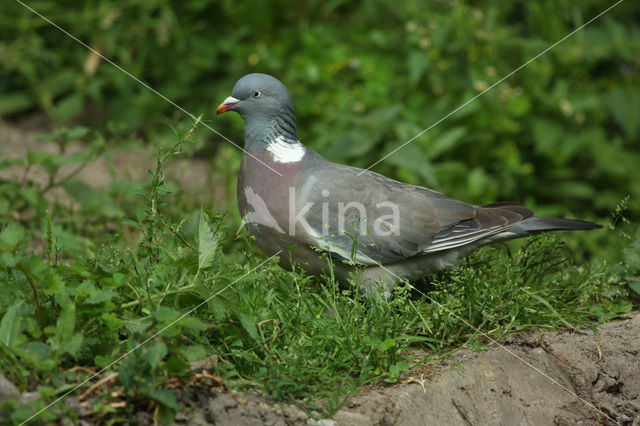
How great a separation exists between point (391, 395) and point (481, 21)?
165 inches

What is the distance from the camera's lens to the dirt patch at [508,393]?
2.46 meters

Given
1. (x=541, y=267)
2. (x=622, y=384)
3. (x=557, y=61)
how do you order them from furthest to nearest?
1. (x=557, y=61)
2. (x=541, y=267)
3. (x=622, y=384)

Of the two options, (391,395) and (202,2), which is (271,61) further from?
(391,395)

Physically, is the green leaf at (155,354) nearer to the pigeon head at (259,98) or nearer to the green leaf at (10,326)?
the green leaf at (10,326)

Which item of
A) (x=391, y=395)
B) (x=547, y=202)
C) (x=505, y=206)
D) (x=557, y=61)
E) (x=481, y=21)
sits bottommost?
(x=547, y=202)

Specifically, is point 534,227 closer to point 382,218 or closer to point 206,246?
point 382,218

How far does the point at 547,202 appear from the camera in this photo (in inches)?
246

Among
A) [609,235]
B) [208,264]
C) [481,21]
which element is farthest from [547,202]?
[208,264]

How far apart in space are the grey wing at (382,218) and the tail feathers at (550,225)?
0.04 m

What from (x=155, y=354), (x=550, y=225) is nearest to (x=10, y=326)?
(x=155, y=354)

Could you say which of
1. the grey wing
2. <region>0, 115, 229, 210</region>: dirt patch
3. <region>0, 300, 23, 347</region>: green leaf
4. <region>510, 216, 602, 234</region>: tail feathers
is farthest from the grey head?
<region>0, 115, 229, 210</region>: dirt patch

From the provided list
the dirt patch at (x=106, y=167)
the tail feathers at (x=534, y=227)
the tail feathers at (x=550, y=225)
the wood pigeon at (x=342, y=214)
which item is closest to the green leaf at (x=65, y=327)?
the wood pigeon at (x=342, y=214)

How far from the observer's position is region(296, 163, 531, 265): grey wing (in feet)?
10.8

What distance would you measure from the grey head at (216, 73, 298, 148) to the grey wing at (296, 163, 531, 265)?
0.31 metres
